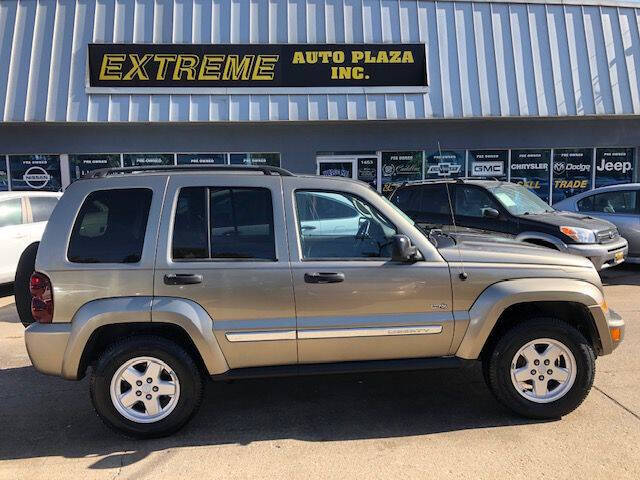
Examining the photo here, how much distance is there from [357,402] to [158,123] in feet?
33.5

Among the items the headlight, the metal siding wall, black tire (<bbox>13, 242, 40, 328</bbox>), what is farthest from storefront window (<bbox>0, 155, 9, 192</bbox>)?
the headlight

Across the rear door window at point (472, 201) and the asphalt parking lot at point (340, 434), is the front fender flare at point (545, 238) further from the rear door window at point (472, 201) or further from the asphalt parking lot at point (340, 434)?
the asphalt parking lot at point (340, 434)

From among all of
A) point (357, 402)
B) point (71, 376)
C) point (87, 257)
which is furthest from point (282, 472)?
point (87, 257)

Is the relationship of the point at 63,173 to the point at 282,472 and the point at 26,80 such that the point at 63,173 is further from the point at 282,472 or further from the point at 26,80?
the point at 282,472

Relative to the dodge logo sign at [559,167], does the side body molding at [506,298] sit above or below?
below

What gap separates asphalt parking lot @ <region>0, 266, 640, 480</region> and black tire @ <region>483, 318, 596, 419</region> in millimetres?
117

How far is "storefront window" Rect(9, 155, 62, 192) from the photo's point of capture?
1305 cm

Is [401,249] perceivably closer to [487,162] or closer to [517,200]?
[517,200]

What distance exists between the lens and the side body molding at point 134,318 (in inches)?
131

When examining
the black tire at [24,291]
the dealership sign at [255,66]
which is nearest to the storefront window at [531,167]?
the dealership sign at [255,66]

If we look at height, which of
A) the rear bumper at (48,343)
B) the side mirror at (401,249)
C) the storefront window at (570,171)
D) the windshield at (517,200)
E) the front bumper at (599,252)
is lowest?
the rear bumper at (48,343)

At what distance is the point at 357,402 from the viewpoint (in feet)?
13.4

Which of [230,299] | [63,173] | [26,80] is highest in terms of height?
[26,80]

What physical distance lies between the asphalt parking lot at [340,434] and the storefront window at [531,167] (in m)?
10.1
